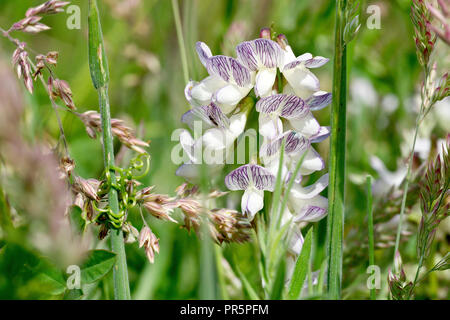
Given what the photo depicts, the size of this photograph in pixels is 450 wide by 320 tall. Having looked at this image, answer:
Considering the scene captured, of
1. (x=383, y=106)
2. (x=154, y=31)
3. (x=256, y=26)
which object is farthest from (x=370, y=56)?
(x=154, y=31)

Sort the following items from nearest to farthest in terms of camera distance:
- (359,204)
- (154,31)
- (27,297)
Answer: (27,297)
(359,204)
(154,31)

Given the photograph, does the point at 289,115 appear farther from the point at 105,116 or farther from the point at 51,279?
the point at 51,279

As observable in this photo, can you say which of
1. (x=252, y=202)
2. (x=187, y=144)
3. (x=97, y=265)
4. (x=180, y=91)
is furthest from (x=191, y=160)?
(x=180, y=91)

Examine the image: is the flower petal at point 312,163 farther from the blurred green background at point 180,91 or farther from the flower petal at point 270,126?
the blurred green background at point 180,91

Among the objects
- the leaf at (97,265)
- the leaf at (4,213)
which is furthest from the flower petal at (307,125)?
the leaf at (4,213)

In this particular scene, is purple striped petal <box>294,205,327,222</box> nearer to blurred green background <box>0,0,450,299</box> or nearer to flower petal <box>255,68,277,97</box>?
flower petal <box>255,68,277,97</box>
